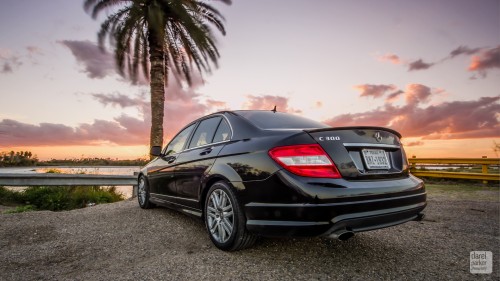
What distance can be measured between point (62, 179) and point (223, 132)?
6230 millimetres

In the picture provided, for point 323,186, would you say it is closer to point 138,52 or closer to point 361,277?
point 361,277

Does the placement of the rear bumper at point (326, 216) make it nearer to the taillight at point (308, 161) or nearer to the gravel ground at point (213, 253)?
the taillight at point (308, 161)

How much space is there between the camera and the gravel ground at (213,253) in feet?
8.85

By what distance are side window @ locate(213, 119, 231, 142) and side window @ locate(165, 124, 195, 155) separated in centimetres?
100

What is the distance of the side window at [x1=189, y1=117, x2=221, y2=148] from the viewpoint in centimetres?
399

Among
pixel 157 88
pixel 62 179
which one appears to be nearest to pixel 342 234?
pixel 62 179

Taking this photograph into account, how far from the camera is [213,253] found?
3168 mm

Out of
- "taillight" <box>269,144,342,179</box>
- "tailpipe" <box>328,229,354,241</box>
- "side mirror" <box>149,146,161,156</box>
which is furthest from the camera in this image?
"side mirror" <box>149,146,161,156</box>

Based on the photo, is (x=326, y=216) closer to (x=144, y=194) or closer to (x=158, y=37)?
(x=144, y=194)

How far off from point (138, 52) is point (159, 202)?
812 cm

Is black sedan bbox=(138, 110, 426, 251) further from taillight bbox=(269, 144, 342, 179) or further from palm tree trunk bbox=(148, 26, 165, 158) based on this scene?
palm tree trunk bbox=(148, 26, 165, 158)

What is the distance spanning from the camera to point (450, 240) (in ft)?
12.2

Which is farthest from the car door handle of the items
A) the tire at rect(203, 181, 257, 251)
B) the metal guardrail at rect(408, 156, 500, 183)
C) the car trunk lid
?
the metal guardrail at rect(408, 156, 500, 183)

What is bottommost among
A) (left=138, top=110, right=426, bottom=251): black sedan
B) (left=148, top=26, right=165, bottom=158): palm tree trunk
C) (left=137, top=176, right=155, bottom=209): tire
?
(left=137, top=176, right=155, bottom=209): tire
